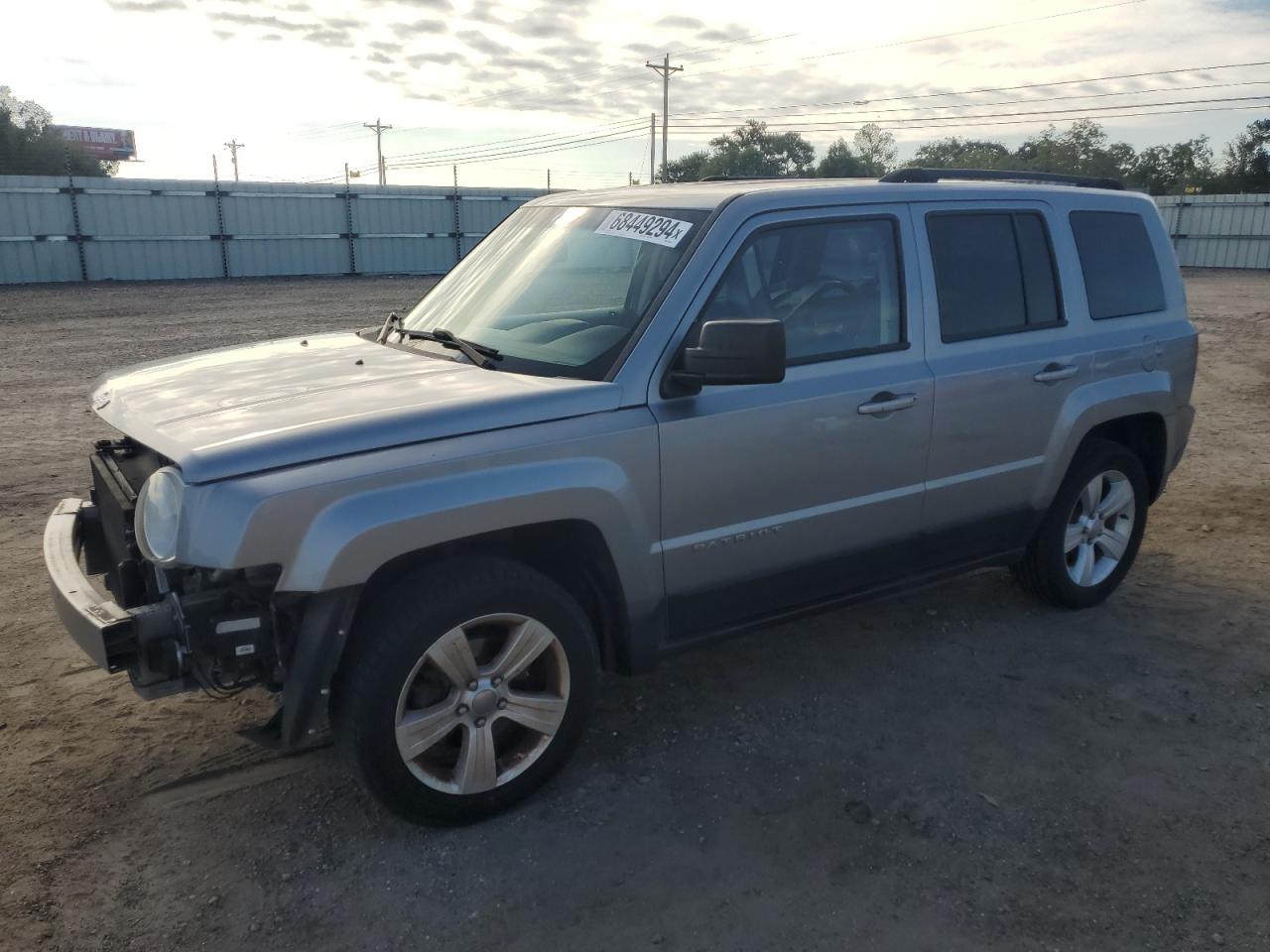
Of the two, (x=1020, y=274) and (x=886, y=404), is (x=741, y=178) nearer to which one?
(x=1020, y=274)

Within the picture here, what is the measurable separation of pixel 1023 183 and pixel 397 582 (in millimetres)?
3513

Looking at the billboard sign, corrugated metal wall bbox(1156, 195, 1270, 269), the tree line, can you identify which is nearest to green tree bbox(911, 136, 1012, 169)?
the tree line

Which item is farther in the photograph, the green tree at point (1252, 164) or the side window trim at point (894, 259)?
the green tree at point (1252, 164)

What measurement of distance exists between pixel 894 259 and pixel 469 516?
206 cm

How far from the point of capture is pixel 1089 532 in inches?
194

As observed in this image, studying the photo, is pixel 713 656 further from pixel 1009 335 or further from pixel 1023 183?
pixel 1023 183

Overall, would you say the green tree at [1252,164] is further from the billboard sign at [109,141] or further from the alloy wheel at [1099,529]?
the billboard sign at [109,141]

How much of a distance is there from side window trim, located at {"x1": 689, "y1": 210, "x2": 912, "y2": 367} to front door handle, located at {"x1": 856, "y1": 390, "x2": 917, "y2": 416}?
0.18 metres

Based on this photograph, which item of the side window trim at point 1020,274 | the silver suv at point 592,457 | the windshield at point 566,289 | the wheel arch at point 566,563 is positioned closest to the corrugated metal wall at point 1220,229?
the side window trim at point 1020,274

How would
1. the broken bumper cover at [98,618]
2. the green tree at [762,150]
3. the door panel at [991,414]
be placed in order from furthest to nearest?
the green tree at [762,150]
the door panel at [991,414]
the broken bumper cover at [98,618]

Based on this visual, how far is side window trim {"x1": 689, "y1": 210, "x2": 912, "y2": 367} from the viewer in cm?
363

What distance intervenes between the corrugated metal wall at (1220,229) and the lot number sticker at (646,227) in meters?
33.1

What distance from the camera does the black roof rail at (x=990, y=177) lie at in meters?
4.33

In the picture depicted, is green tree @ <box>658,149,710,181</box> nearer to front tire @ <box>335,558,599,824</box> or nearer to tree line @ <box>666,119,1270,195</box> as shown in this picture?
tree line @ <box>666,119,1270,195</box>
